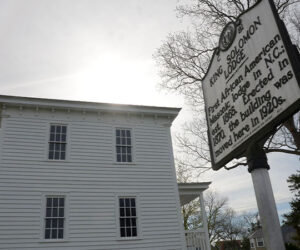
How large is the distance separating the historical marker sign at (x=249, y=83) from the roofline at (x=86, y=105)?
1349 centimetres

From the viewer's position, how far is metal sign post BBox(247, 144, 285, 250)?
1.96 metres

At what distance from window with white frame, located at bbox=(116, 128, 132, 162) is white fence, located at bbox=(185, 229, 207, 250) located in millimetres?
4887

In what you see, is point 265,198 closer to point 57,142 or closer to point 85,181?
point 85,181

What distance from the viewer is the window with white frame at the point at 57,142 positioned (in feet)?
48.3

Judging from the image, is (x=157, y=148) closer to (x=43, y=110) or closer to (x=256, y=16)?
(x=43, y=110)

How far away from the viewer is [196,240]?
1534 centimetres

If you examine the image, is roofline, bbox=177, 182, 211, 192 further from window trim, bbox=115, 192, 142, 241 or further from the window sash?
the window sash

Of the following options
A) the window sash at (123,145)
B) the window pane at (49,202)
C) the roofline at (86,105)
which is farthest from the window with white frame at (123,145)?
the window pane at (49,202)

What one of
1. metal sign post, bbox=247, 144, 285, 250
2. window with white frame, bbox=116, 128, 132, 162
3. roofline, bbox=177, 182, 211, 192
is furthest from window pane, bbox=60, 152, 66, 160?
metal sign post, bbox=247, 144, 285, 250

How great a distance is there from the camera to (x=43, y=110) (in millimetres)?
15258

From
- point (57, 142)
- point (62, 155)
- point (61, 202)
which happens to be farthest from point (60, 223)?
point (57, 142)

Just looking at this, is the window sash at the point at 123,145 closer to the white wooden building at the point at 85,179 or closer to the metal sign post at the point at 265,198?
the white wooden building at the point at 85,179

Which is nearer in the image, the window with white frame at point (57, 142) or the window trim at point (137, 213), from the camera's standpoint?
the window trim at point (137, 213)

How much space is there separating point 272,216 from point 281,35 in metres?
1.18
